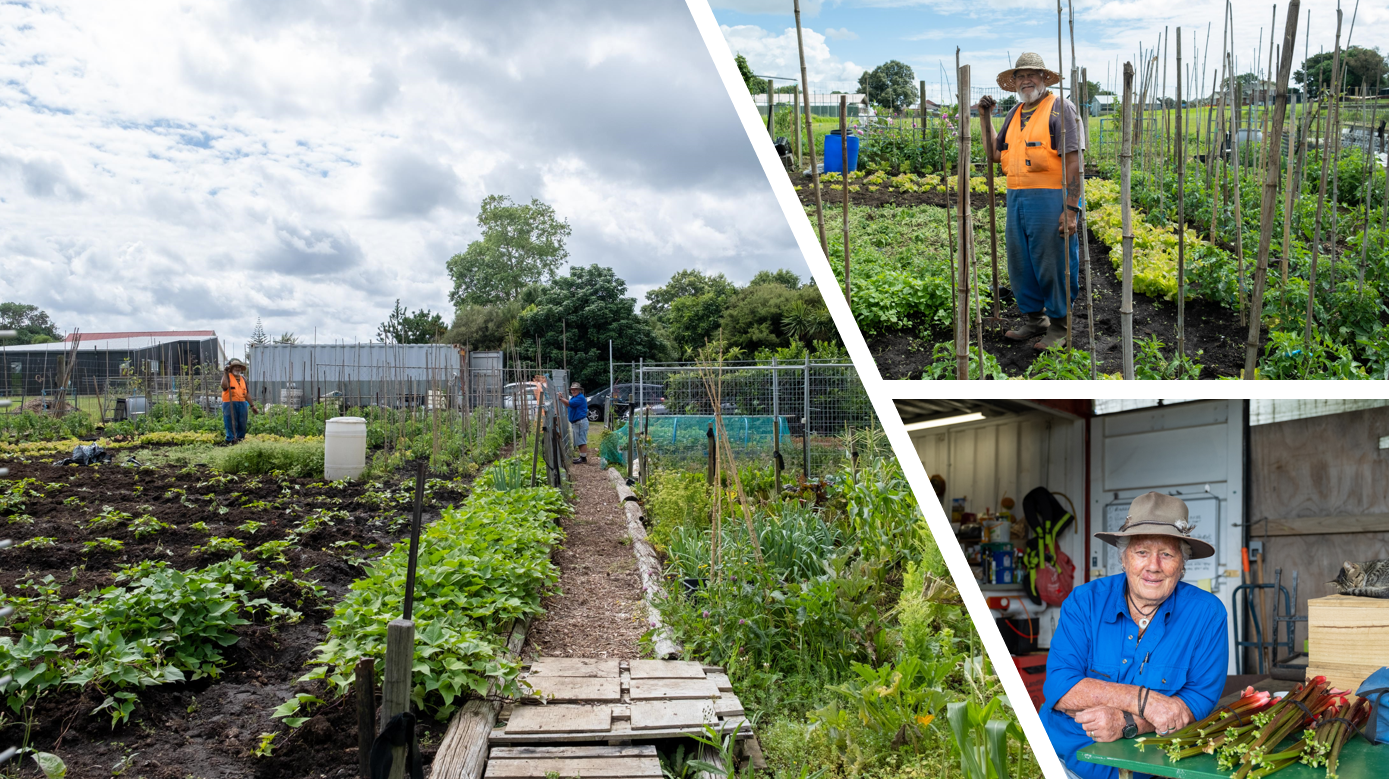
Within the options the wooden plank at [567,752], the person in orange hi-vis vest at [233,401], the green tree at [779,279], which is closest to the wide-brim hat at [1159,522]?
the wooden plank at [567,752]

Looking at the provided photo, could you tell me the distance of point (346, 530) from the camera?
6.41 metres

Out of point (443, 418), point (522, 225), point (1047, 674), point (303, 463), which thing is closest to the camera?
point (1047, 674)

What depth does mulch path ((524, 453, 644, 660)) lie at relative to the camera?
170 inches

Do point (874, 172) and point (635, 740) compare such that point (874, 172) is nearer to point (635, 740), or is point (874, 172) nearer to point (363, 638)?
point (635, 740)

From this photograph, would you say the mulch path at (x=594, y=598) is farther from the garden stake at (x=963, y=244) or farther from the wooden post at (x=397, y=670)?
the garden stake at (x=963, y=244)

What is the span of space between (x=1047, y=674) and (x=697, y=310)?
2771 cm

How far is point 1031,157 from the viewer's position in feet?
6.04

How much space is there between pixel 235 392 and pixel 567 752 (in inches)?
436

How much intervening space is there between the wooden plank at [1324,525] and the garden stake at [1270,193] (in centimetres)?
40

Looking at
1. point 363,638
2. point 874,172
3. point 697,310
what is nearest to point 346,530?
point 363,638

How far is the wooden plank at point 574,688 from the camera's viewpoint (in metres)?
3.35

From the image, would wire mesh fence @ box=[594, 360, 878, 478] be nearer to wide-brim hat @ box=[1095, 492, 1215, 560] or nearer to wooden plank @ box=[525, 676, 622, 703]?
wooden plank @ box=[525, 676, 622, 703]

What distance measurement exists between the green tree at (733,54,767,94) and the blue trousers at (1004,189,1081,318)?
64cm

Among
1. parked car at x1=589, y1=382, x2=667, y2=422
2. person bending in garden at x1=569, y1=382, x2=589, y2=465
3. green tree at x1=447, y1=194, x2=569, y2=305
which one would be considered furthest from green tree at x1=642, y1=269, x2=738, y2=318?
person bending in garden at x1=569, y1=382, x2=589, y2=465
